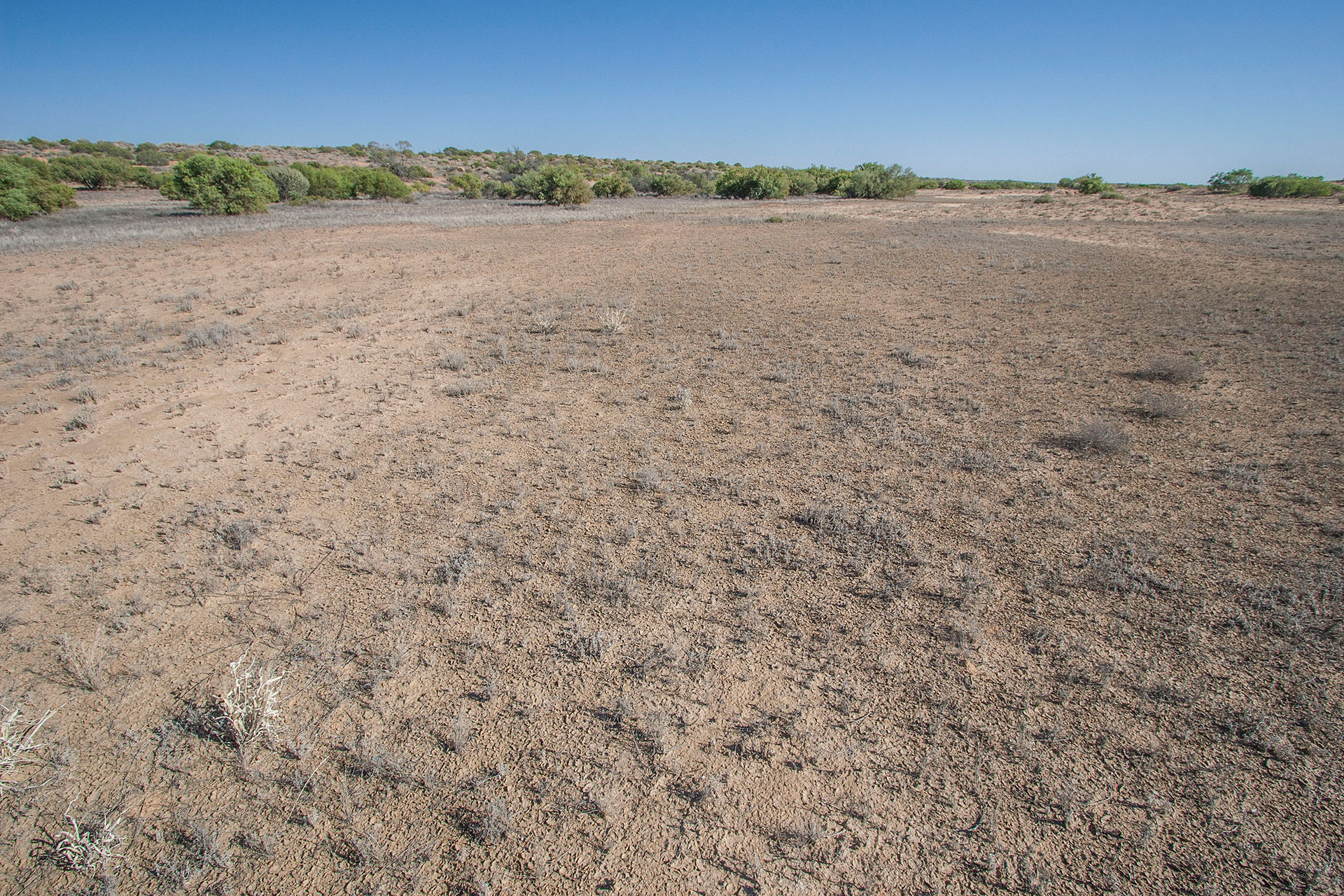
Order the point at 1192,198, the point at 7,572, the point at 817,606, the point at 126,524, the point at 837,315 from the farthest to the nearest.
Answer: the point at 1192,198, the point at 837,315, the point at 126,524, the point at 7,572, the point at 817,606

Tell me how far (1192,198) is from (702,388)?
184 feet

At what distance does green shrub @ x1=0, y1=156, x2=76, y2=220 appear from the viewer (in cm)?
2369

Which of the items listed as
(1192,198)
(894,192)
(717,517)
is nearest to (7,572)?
(717,517)

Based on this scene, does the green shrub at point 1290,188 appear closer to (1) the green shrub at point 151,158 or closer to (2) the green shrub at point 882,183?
(2) the green shrub at point 882,183

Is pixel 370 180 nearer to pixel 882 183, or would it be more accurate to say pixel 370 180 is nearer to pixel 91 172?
pixel 91 172

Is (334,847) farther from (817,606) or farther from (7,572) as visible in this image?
(7,572)

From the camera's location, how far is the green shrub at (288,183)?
112 feet

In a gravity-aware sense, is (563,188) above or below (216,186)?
above

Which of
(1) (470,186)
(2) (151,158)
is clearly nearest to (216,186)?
(1) (470,186)

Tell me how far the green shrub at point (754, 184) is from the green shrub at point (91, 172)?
45313mm

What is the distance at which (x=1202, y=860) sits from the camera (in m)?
2.44

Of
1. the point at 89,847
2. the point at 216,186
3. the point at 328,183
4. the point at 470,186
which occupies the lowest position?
the point at 89,847

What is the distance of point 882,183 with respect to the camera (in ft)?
171

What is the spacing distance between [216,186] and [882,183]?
48797mm
